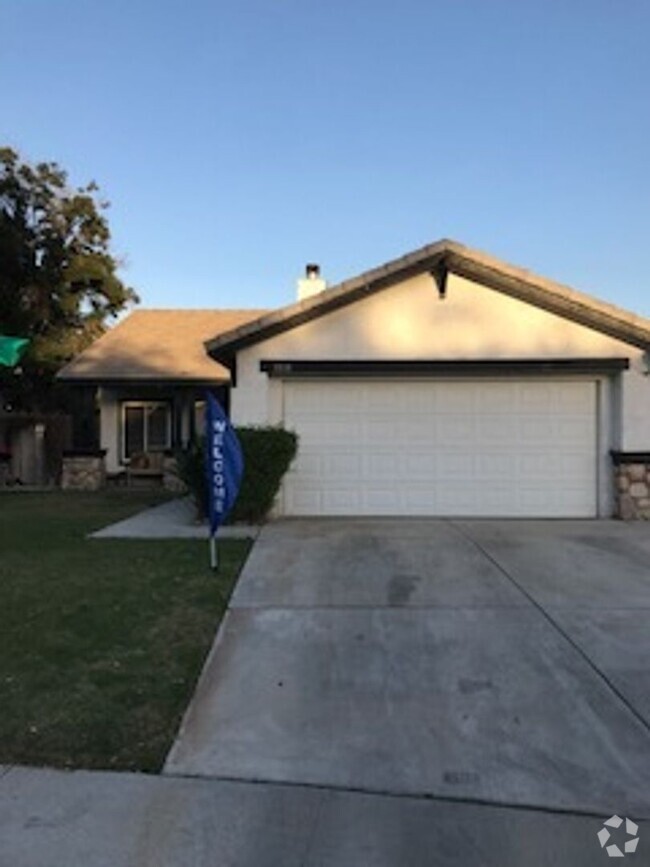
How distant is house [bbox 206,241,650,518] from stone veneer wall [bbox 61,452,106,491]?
8.50 metres

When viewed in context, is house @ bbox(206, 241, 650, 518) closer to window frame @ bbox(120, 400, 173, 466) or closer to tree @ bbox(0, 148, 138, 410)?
window frame @ bbox(120, 400, 173, 466)


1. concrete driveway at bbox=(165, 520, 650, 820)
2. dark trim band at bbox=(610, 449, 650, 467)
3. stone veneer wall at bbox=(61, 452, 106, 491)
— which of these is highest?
dark trim band at bbox=(610, 449, 650, 467)

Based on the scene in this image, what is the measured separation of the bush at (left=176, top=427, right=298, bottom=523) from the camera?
12641 mm

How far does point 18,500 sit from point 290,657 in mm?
12637

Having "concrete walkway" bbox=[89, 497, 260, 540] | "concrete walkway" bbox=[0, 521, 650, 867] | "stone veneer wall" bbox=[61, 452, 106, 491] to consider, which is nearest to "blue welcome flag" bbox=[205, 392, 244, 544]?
"concrete walkway" bbox=[0, 521, 650, 867]

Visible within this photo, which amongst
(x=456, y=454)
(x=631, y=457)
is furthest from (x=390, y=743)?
(x=631, y=457)

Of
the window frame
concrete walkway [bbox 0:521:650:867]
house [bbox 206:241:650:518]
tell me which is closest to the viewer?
concrete walkway [bbox 0:521:650:867]

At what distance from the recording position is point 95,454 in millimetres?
21234

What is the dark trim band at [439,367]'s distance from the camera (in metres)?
13.5

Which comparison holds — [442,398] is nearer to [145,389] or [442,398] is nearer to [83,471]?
[145,389]

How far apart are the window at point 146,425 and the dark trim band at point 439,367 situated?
9.36m

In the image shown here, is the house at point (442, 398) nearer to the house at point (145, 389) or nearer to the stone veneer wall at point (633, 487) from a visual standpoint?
the stone veneer wall at point (633, 487)

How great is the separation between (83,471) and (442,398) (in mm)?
10541

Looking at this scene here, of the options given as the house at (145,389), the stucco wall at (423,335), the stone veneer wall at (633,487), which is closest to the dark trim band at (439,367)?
the stucco wall at (423,335)
